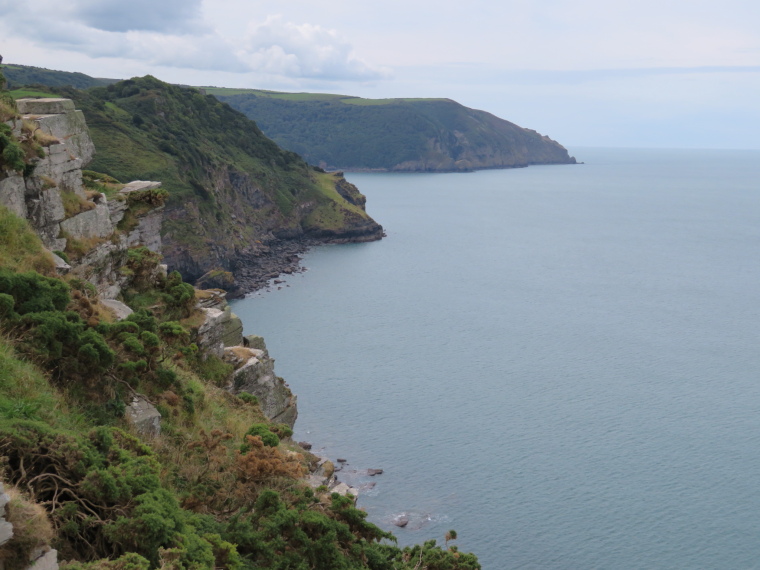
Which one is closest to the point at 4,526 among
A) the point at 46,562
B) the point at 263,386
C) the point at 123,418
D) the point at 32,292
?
the point at 46,562

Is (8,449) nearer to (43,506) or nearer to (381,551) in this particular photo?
(43,506)

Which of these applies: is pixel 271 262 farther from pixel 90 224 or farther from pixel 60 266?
pixel 60 266

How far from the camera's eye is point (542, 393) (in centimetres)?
5916

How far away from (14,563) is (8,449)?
2.52 metres

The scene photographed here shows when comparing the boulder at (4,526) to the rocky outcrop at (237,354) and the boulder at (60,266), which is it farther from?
the rocky outcrop at (237,354)

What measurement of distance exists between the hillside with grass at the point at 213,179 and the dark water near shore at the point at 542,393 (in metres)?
11.1

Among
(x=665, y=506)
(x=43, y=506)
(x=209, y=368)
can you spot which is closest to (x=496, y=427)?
(x=665, y=506)

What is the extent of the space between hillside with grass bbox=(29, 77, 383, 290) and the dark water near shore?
1108 cm

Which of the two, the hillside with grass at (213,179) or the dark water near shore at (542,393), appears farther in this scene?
the hillside with grass at (213,179)

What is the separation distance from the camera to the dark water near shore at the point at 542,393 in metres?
40.6

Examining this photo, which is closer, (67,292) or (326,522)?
(326,522)

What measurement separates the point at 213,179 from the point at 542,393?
7643 centimetres

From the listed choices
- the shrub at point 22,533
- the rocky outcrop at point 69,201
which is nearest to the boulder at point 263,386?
the rocky outcrop at point 69,201

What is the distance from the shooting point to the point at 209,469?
17828 millimetres
